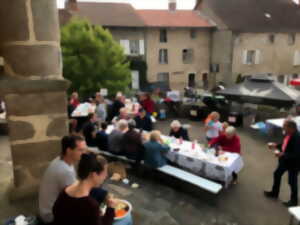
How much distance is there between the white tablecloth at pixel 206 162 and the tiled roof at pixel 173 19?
16997 millimetres

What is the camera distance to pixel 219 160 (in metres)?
6.07

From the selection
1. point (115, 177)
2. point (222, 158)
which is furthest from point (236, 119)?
point (115, 177)

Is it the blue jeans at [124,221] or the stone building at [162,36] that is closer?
the blue jeans at [124,221]

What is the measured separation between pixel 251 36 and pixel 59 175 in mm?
24595

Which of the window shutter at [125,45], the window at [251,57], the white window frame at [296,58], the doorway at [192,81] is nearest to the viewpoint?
the window shutter at [125,45]

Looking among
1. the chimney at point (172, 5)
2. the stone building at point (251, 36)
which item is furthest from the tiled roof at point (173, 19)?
the stone building at point (251, 36)

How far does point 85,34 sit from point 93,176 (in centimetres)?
1416

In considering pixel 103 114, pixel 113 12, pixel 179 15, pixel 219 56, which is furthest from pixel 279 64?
pixel 103 114

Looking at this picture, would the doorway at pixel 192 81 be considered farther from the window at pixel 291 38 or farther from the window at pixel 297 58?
the window at pixel 297 58

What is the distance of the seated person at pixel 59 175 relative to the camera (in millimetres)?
2840

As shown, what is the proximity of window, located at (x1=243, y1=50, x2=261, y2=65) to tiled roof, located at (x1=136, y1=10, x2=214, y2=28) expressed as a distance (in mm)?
4348

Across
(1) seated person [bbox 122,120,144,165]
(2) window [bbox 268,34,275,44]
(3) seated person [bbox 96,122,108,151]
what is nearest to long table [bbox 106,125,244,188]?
(1) seated person [bbox 122,120,144,165]

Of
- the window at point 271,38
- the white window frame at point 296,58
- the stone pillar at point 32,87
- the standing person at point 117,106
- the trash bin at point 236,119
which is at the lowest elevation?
the trash bin at point 236,119

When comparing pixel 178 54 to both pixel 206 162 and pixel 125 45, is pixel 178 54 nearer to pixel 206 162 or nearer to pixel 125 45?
pixel 125 45
